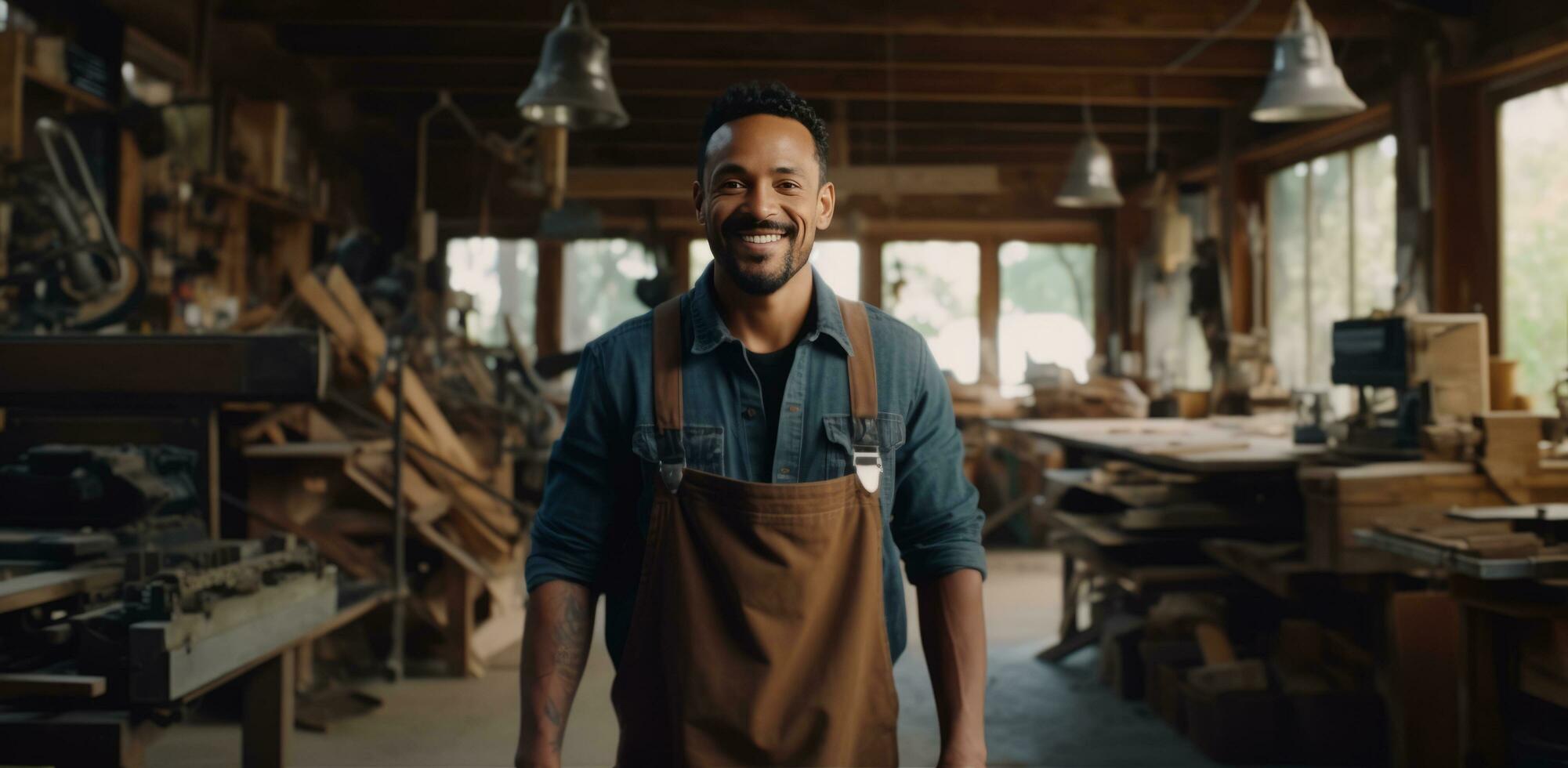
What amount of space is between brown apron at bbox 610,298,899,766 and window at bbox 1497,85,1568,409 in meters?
4.60

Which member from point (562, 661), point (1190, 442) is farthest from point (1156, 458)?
point (562, 661)

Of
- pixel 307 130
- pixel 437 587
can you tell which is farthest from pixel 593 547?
pixel 307 130

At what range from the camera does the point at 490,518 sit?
5477 mm

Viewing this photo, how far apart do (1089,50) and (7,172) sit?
5493mm

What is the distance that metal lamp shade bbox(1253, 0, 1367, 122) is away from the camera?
14.8 ft

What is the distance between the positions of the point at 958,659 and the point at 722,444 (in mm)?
412

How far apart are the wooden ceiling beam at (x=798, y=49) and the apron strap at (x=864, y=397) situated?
18.6ft

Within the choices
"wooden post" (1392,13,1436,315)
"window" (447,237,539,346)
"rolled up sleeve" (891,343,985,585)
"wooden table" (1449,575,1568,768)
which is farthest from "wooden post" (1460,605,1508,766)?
"window" (447,237,539,346)

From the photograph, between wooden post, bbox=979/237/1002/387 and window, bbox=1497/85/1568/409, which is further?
wooden post, bbox=979/237/1002/387

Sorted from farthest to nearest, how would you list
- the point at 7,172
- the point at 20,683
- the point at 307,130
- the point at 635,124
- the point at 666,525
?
the point at 635,124, the point at 307,130, the point at 7,172, the point at 20,683, the point at 666,525

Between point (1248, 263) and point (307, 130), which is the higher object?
point (307, 130)

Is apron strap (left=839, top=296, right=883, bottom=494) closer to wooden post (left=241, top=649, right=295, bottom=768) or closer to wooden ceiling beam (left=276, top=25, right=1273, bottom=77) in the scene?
wooden post (left=241, top=649, right=295, bottom=768)

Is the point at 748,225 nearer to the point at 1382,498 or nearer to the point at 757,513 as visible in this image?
the point at 757,513

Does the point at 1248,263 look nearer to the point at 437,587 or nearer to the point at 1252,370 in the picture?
the point at 1252,370
